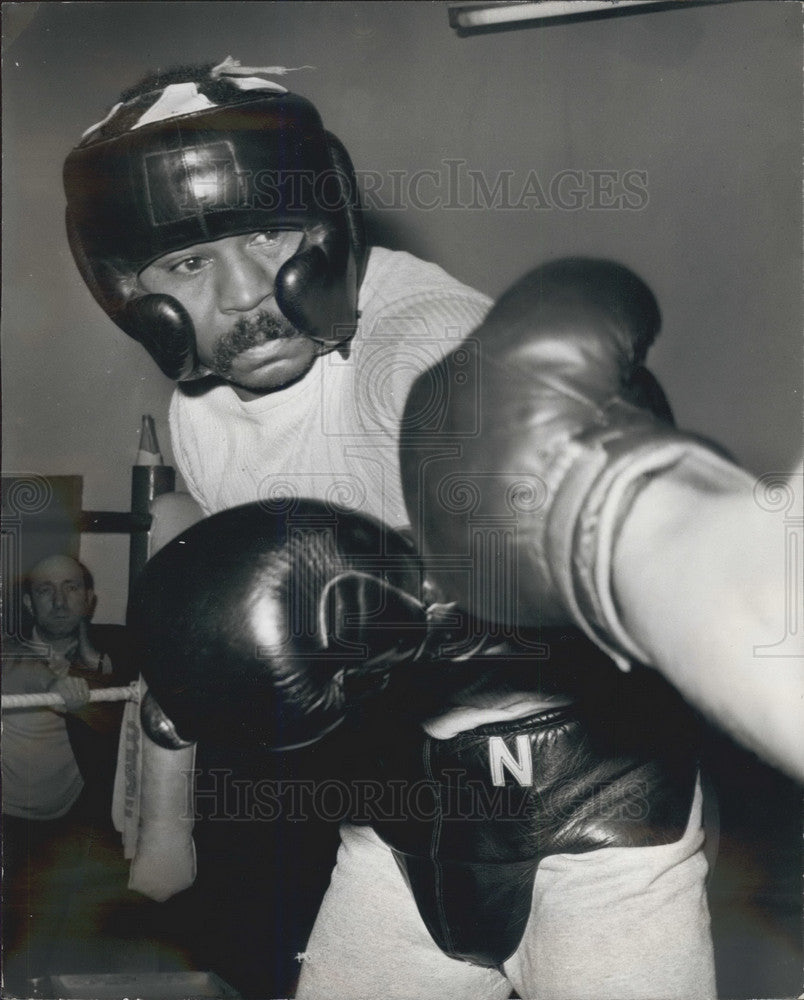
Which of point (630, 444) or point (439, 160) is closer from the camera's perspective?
point (630, 444)

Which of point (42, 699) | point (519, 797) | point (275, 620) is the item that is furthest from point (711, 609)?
point (42, 699)

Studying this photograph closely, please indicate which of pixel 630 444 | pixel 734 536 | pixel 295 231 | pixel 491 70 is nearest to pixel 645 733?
pixel 734 536

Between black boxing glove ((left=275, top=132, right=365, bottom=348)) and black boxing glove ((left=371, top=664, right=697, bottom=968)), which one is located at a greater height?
black boxing glove ((left=275, top=132, right=365, bottom=348))

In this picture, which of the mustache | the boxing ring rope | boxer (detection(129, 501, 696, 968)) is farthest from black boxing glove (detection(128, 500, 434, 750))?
the mustache

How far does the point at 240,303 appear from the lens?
1441 mm

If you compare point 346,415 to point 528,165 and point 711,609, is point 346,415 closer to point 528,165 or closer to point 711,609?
point 528,165

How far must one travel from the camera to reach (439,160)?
4.83 ft

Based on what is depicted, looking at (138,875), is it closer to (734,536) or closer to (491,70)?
(734,536)

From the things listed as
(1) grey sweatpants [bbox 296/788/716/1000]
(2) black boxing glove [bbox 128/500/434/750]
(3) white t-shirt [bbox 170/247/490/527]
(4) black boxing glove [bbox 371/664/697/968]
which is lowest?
(1) grey sweatpants [bbox 296/788/716/1000]

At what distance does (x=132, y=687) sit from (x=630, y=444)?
87cm

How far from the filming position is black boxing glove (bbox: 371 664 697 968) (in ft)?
4.70

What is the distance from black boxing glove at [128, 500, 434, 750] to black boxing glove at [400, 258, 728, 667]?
0.32 feet

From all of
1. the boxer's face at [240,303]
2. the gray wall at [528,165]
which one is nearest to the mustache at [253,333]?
the boxer's face at [240,303]

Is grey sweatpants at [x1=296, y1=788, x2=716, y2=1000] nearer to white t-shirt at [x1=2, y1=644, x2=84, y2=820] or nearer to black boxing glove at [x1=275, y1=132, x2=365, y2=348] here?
white t-shirt at [x1=2, y1=644, x2=84, y2=820]
